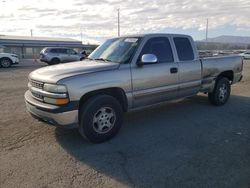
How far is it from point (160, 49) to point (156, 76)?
2.33 feet

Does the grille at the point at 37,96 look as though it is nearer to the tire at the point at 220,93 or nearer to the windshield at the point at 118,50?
the windshield at the point at 118,50

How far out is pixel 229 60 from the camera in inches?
303

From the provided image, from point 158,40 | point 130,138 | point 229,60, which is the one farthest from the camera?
point 229,60

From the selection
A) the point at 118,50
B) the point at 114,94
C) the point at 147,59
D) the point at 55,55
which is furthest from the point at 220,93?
the point at 55,55

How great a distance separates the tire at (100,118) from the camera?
4609mm

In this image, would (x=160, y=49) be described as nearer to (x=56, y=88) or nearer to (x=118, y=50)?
(x=118, y=50)

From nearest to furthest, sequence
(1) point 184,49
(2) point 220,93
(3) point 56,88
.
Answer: (3) point 56,88
(1) point 184,49
(2) point 220,93

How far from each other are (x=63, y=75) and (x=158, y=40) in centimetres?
240

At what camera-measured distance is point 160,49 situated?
5902 millimetres

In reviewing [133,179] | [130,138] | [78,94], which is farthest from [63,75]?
[133,179]

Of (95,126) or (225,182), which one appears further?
(95,126)

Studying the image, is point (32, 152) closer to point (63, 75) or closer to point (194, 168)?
point (63, 75)

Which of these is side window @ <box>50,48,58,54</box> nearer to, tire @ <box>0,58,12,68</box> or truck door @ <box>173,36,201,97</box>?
tire @ <box>0,58,12,68</box>

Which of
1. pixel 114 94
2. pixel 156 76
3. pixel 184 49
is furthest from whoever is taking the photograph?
pixel 184 49
